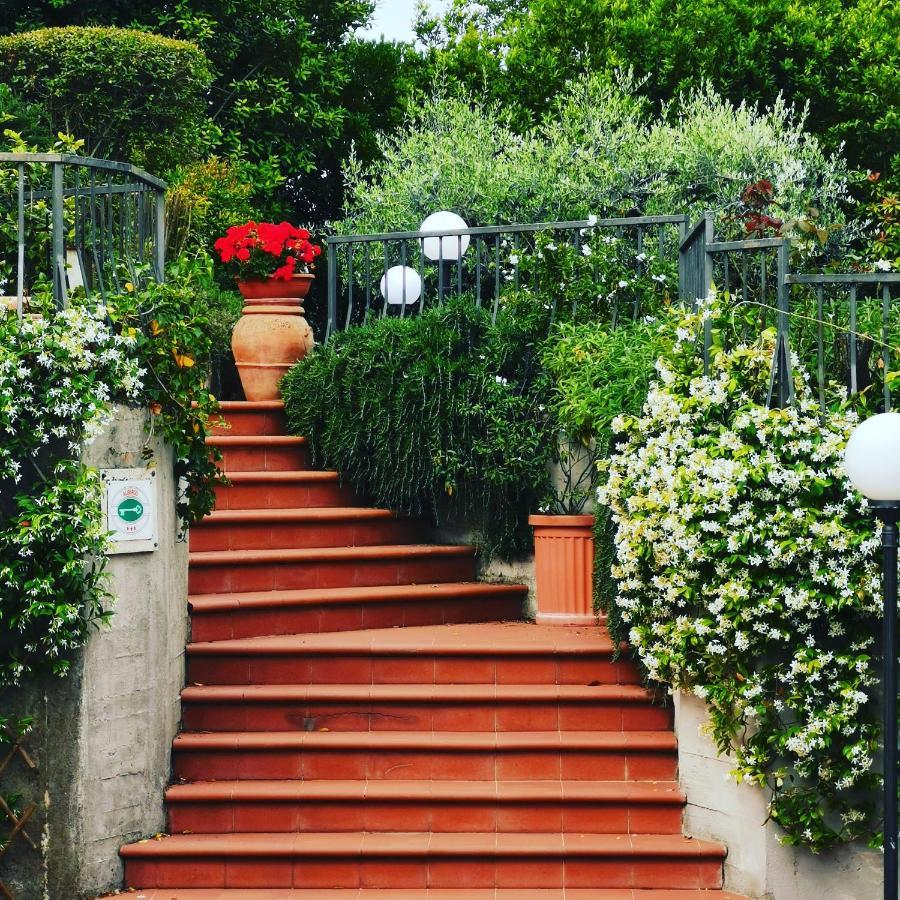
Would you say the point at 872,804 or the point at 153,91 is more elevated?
the point at 153,91

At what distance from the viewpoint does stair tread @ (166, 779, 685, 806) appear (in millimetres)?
6016

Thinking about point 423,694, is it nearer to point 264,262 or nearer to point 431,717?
point 431,717

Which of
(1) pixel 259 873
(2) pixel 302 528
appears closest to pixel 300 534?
(2) pixel 302 528

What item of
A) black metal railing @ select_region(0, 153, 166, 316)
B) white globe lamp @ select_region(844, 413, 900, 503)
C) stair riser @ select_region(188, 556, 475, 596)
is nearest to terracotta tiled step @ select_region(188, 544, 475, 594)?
stair riser @ select_region(188, 556, 475, 596)

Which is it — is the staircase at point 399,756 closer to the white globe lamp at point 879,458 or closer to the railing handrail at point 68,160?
the white globe lamp at point 879,458

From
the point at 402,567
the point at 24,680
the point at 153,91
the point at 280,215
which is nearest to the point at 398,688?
the point at 402,567

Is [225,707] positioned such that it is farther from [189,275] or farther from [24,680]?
[189,275]

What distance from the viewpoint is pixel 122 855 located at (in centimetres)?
583

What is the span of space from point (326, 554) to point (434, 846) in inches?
81.4

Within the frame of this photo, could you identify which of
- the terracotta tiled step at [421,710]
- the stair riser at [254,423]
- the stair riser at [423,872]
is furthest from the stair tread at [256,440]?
the stair riser at [423,872]

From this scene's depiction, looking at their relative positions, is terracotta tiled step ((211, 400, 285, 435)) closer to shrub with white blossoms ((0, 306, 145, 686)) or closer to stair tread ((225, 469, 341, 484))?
stair tread ((225, 469, 341, 484))

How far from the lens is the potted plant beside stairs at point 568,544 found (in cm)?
725

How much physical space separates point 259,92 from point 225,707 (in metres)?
11.0

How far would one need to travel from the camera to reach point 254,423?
28.3 feet
